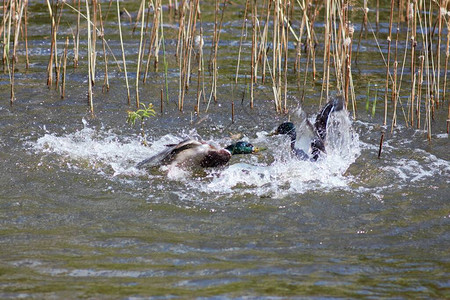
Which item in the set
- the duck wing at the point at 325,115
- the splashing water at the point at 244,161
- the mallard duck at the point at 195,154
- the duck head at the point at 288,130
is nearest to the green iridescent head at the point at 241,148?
the mallard duck at the point at 195,154

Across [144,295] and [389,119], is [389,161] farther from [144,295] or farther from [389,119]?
[144,295]

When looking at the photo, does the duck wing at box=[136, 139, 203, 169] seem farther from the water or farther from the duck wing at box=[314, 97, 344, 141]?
the duck wing at box=[314, 97, 344, 141]

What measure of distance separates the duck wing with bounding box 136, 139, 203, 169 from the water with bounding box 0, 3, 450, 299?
96 mm

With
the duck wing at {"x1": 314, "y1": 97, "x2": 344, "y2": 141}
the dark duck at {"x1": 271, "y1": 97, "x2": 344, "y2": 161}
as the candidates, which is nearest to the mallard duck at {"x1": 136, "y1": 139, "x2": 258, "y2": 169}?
the dark duck at {"x1": 271, "y1": 97, "x2": 344, "y2": 161}

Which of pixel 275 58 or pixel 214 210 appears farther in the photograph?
pixel 275 58

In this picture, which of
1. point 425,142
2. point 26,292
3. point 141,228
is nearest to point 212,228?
point 141,228

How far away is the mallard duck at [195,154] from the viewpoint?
5.58m

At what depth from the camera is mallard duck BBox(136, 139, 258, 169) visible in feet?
18.3

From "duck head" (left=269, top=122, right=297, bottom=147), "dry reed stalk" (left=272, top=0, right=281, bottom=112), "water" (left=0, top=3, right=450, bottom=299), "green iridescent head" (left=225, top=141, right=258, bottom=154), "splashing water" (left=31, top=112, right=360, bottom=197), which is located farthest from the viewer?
"dry reed stalk" (left=272, top=0, right=281, bottom=112)

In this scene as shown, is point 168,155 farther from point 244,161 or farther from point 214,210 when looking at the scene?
point 214,210

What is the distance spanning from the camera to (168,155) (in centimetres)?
557

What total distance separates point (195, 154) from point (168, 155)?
0.82 feet

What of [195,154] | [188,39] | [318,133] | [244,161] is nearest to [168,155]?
[195,154]

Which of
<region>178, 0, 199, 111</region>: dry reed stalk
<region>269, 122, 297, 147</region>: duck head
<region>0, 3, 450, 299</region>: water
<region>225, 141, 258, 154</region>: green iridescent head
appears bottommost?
<region>0, 3, 450, 299</region>: water
